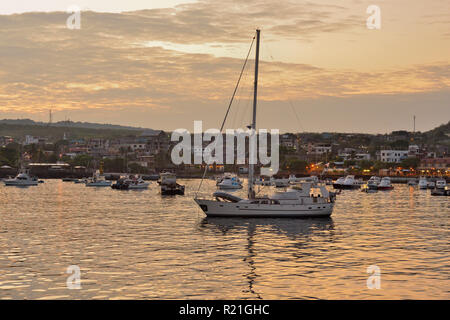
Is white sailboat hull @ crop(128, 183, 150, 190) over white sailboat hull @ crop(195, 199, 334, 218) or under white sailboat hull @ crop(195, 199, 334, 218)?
under

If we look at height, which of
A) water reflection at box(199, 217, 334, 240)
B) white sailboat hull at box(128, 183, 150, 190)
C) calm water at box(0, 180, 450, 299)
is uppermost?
calm water at box(0, 180, 450, 299)

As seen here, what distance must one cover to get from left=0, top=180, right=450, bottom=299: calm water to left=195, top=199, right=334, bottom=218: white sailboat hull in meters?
1.33

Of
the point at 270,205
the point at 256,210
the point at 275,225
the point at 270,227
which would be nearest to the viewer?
the point at 270,227

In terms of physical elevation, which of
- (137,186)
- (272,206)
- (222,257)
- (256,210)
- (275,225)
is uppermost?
(272,206)

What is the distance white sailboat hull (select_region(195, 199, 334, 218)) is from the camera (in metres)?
55.3

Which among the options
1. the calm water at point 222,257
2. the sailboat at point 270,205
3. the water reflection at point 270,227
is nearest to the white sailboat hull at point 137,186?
the calm water at point 222,257

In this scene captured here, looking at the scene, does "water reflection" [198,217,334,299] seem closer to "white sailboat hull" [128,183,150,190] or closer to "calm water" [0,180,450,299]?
"calm water" [0,180,450,299]

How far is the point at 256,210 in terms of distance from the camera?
55375 millimetres

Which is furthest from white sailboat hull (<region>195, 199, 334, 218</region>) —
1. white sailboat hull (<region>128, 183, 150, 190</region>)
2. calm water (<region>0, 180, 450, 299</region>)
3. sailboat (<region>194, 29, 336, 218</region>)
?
white sailboat hull (<region>128, 183, 150, 190</region>)

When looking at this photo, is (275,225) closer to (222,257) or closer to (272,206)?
(272,206)

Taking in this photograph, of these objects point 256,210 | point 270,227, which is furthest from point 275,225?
point 256,210

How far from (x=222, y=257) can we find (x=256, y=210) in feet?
74.6
